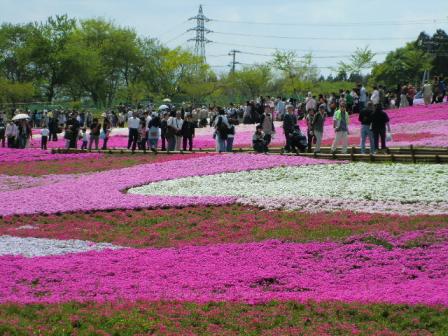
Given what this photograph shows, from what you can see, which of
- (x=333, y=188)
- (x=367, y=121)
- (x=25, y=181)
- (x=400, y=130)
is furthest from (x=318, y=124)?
(x=400, y=130)

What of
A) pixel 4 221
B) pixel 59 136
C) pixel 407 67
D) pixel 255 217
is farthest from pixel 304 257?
pixel 407 67

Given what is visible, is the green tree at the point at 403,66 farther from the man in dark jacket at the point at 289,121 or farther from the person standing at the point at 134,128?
the man in dark jacket at the point at 289,121

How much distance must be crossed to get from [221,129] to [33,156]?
33.5 ft

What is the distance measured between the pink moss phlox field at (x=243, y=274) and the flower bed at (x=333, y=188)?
14.8 feet

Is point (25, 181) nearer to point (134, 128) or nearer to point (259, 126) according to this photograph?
point (134, 128)

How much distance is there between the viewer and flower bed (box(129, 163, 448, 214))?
22.1 m

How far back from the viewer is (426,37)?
368 ft

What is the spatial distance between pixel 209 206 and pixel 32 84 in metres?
72.2

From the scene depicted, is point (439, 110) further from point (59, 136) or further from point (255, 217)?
point (255, 217)

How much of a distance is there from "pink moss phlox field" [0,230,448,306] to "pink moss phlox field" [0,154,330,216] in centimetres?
654

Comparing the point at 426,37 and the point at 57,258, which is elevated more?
the point at 426,37

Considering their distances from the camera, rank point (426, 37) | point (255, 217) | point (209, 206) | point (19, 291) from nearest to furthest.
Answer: point (19, 291) → point (255, 217) → point (209, 206) → point (426, 37)

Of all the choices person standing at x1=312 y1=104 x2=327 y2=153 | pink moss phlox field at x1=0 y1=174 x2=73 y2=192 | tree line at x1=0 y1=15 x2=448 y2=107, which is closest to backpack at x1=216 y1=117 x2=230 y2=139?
person standing at x1=312 y1=104 x2=327 y2=153

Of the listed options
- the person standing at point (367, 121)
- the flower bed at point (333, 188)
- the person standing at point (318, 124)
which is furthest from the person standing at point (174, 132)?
the person standing at point (367, 121)
